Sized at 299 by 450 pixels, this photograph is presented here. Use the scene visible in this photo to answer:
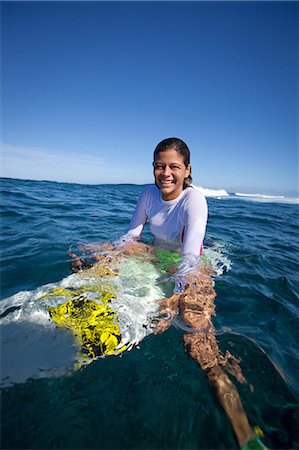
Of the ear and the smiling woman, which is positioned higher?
the ear

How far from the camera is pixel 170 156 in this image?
2.99 meters

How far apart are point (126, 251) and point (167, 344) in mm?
1725

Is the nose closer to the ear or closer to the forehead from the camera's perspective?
the forehead

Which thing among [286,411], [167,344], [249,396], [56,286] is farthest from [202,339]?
[56,286]

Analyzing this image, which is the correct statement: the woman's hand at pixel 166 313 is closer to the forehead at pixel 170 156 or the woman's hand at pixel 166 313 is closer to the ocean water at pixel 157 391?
the ocean water at pixel 157 391

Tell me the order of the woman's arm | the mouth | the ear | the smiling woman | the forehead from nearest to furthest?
the smiling woman, the woman's arm, the forehead, the mouth, the ear

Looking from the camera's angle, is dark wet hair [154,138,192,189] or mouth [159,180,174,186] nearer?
dark wet hair [154,138,192,189]

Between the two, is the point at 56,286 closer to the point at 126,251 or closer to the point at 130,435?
the point at 126,251

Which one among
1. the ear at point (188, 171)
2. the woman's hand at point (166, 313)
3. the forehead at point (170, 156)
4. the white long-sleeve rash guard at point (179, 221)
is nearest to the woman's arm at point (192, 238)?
the white long-sleeve rash guard at point (179, 221)

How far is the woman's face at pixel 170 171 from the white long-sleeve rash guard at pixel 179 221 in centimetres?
21

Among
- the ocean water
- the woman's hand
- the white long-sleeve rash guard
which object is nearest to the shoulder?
the white long-sleeve rash guard

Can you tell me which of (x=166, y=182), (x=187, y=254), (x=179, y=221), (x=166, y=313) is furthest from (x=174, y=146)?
(x=166, y=313)

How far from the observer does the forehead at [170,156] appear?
2982 millimetres

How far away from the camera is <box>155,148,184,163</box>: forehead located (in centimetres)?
298
